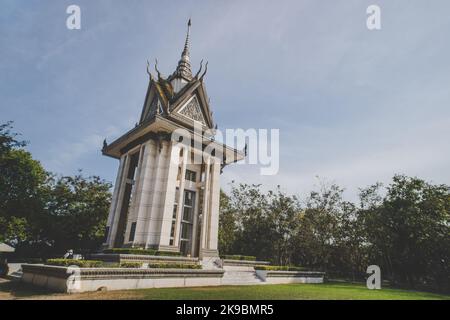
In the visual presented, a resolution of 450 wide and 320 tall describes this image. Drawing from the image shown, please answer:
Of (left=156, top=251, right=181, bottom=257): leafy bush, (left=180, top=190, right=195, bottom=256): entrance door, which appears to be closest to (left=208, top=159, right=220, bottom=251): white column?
(left=180, top=190, right=195, bottom=256): entrance door

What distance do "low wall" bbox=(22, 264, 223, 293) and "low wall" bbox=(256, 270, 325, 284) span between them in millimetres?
4695

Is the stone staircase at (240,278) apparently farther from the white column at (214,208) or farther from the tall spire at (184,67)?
the tall spire at (184,67)

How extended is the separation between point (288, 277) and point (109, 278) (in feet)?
44.0

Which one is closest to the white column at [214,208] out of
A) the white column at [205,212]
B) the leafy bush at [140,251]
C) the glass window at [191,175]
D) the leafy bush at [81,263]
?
the white column at [205,212]

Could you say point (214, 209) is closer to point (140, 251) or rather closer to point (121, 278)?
point (140, 251)

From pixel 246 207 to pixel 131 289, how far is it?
25.8 metres

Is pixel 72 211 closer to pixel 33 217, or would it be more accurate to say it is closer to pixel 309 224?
pixel 33 217

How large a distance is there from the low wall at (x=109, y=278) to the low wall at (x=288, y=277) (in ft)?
15.4

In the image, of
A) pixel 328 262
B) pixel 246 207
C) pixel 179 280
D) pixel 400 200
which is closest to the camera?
pixel 179 280

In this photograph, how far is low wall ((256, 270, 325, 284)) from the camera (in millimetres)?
19000

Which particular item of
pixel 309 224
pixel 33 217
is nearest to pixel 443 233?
pixel 309 224

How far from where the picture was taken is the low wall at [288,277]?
62.3 ft
